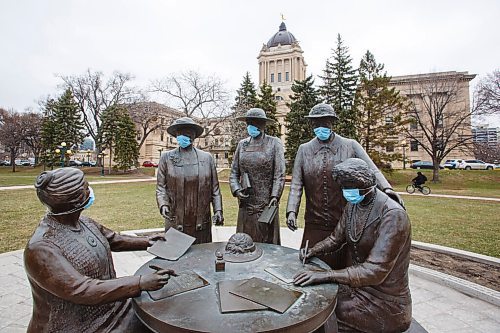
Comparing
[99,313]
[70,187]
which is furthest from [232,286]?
[70,187]

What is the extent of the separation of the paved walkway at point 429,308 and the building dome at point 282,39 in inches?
2795

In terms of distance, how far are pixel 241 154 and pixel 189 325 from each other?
102 inches

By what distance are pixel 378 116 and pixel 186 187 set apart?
2514 centimetres

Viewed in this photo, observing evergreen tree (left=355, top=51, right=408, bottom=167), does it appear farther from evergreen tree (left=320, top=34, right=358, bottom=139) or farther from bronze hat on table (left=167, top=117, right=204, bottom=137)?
bronze hat on table (left=167, top=117, right=204, bottom=137)

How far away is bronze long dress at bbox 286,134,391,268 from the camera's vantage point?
11.6 feet

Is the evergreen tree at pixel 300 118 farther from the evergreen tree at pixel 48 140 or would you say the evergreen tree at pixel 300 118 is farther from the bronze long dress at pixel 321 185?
the evergreen tree at pixel 48 140

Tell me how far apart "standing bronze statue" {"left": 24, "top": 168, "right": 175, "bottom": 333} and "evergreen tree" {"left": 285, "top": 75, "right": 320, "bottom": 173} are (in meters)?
23.3

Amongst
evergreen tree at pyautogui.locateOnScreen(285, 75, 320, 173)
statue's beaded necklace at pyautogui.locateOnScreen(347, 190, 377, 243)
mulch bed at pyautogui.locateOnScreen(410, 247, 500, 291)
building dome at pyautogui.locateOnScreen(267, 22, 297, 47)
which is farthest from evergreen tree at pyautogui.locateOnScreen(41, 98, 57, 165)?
building dome at pyautogui.locateOnScreen(267, 22, 297, 47)

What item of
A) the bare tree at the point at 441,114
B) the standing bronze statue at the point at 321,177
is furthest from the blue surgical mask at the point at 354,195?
the bare tree at the point at 441,114

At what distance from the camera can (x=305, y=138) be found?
85.4ft

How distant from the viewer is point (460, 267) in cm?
536

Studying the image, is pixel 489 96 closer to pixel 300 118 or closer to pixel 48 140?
pixel 300 118

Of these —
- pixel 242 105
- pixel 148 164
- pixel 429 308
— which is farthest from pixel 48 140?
pixel 429 308

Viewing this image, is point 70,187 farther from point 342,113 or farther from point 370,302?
point 342,113
